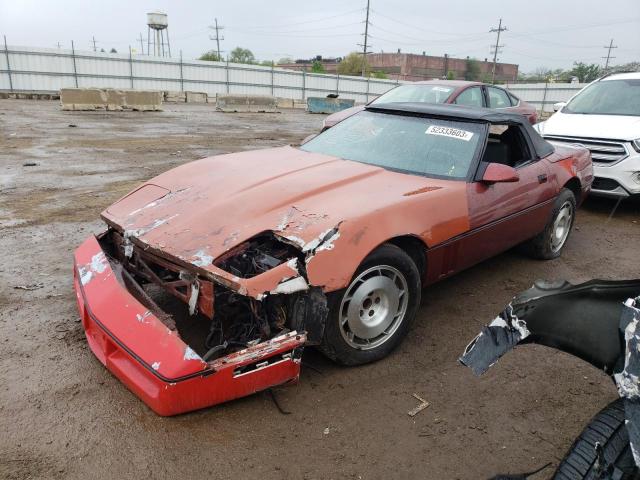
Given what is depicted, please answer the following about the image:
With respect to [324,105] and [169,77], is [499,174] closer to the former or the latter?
[324,105]

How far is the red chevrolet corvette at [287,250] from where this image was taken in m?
2.40

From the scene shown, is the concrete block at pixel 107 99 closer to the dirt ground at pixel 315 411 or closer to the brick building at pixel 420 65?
the dirt ground at pixel 315 411

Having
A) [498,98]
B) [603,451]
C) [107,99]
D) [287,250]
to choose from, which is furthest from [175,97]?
[603,451]

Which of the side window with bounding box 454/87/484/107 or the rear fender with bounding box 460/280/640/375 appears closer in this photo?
the rear fender with bounding box 460/280/640/375

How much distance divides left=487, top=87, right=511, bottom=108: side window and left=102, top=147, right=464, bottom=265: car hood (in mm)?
6317

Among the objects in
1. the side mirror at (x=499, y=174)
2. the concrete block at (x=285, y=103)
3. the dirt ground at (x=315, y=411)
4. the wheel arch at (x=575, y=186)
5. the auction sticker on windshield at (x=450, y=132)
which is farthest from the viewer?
the concrete block at (x=285, y=103)

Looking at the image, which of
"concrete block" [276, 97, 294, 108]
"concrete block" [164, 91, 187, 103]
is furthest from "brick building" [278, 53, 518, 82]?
"concrete block" [164, 91, 187, 103]

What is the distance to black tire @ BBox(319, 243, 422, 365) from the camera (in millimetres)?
2658

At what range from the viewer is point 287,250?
105 inches

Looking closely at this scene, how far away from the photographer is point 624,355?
150 cm

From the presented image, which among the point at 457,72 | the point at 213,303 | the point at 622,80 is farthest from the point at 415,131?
the point at 457,72

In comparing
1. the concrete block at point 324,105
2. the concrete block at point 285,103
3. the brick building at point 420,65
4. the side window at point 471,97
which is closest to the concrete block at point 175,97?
the concrete block at point 285,103

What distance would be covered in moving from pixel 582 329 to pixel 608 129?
6060 mm

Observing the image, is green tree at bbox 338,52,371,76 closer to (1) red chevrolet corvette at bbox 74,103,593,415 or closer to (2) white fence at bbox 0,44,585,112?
(2) white fence at bbox 0,44,585,112
